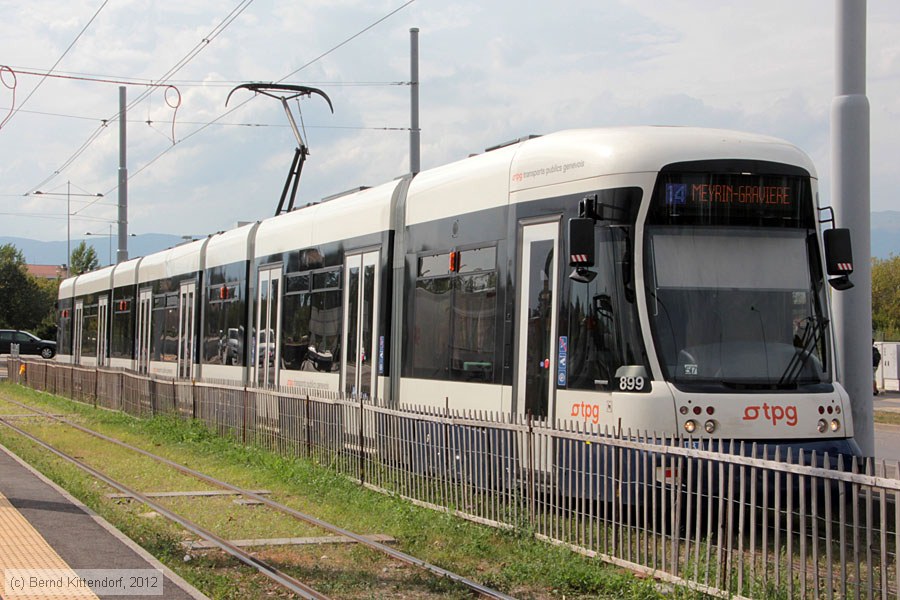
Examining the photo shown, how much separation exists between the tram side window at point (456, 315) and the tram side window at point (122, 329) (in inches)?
753

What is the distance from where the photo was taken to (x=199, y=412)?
20250mm

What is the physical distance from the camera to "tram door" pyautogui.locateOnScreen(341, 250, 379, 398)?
14945mm

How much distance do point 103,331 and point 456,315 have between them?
24703 mm

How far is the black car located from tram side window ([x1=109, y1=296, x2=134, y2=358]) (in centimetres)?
3085

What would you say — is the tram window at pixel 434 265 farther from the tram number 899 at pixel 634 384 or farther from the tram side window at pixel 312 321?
the tram number 899 at pixel 634 384

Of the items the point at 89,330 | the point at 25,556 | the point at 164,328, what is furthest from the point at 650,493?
the point at 89,330

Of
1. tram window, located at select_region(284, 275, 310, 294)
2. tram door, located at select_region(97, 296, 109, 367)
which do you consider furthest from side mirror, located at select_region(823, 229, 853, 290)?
tram door, located at select_region(97, 296, 109, 367)

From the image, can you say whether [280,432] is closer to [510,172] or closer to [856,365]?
[510,172]

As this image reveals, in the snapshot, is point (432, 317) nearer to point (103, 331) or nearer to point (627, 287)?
point (627, 287)

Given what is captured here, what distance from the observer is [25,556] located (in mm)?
8328

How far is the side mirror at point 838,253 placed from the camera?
34.3 ft

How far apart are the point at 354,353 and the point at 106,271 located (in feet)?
72.8

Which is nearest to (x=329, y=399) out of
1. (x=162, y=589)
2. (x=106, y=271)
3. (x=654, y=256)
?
(x=654, y=256)

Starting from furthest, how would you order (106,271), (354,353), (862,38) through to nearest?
(106,271) → (354,353) → (862,38)
